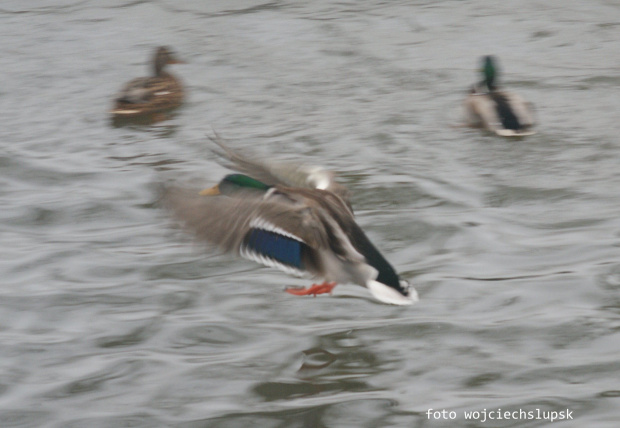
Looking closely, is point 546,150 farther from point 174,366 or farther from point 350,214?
point 174,366

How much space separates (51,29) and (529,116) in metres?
6.09

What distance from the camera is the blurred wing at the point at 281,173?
5199mm

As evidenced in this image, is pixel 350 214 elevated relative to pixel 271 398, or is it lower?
elevated

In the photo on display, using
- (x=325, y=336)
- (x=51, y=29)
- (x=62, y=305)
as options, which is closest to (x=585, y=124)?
(x=325, y=336)

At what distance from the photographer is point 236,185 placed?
4863mm

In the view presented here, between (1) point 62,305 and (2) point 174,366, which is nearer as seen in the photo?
(2) point 174,366

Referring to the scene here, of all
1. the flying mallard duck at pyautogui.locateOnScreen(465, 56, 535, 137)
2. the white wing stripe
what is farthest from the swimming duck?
the white wing stripe

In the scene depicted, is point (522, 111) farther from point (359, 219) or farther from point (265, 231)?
point (265, 231)

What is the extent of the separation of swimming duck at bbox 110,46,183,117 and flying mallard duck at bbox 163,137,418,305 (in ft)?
12.8

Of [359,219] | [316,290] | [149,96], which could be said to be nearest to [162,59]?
[149,96]

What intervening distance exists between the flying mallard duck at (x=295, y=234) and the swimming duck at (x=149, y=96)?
12.8 ft

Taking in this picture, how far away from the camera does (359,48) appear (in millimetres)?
10188

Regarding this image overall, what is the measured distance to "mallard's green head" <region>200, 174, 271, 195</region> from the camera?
15.7 ft

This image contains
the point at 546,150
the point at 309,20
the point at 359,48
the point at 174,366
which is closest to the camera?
the point at 174,366
